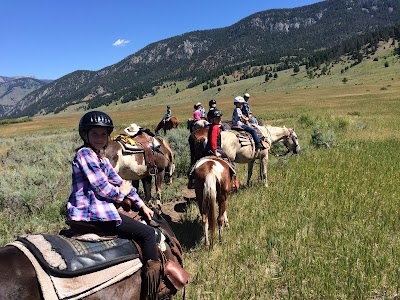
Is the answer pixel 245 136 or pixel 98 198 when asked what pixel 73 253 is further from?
pixel 245 136

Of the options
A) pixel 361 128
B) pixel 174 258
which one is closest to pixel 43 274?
pixel 174 258

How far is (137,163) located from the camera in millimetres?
8406

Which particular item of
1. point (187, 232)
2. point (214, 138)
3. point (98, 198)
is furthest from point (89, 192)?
point (214, 138)

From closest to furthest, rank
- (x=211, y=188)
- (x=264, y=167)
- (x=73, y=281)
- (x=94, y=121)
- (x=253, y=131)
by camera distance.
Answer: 1. (x=73, y=281)
2. (x=94, y=121)
3. (x=211, y=188)
4. (x=253, y=131)
5. (x=264, y=167)

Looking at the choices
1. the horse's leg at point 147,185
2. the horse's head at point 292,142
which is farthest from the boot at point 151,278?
the horse's head at point 292,142

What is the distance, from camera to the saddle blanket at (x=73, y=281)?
2396 millimetres

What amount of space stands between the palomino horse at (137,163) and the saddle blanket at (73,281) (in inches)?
208

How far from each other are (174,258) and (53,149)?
15.6 meters

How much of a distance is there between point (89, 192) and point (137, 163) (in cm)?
522

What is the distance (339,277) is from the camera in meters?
4.59

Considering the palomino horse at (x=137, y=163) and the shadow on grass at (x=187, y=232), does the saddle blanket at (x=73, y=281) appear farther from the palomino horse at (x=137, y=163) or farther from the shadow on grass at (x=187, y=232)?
the palomino horse at (x=137, y=163)

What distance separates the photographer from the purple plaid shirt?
3.16 meters

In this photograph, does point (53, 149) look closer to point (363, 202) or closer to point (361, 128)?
point (363, 202)

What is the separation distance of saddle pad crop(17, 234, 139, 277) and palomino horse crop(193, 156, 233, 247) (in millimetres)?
3066
